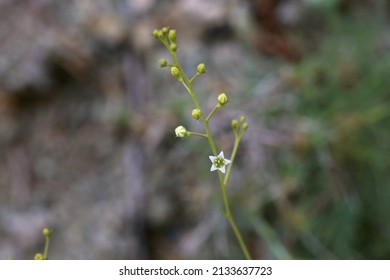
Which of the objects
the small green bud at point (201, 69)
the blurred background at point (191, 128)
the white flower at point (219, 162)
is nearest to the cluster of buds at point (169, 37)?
the small green bud at point (201, 69)

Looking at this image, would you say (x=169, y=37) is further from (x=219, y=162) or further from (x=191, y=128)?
(x=191, y=128)

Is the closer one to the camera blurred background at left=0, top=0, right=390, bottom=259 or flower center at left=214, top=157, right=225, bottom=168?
flower center at left=214, top=157, right=225, bottom=168

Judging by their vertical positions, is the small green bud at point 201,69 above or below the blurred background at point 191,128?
below

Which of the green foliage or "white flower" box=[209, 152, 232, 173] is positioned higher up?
the green foliage

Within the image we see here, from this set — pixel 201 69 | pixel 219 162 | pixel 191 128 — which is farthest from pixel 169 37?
pixel 191 128

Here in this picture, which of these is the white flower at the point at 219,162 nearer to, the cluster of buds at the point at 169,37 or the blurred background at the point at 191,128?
the cluster of buds at the point at 169,37

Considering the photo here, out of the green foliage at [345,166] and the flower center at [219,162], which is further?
the green foliage at [345,166]

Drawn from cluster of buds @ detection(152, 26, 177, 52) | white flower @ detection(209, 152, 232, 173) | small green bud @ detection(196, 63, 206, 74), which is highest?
cluster of buds @ detection(152, 26, 177, 52)

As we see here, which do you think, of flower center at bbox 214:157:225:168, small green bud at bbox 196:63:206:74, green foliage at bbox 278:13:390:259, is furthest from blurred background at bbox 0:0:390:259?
small green bud at bbox 196:63:206:74

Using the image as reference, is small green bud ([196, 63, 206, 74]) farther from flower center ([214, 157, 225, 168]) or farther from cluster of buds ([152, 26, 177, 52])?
flower center ([214, 157, 225, 168])
